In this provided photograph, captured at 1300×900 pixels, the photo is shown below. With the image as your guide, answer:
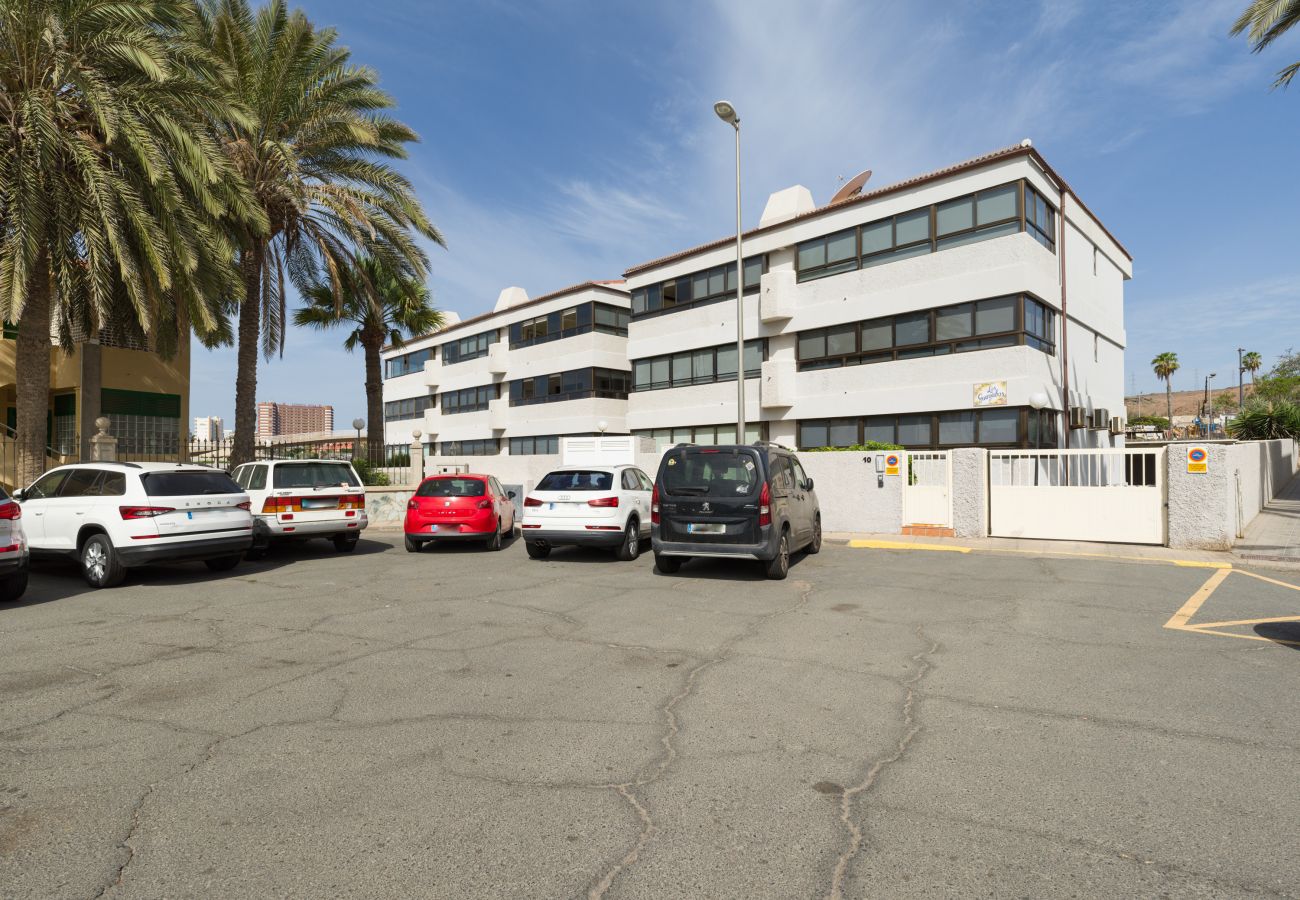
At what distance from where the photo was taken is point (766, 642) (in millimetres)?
6520

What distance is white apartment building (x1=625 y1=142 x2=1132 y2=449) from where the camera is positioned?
66.3ft

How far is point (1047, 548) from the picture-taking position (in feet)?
44.1

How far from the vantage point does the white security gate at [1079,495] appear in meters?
13.4

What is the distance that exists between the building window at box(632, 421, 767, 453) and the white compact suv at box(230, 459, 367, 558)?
45.1 feet

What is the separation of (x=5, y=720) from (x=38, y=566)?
32.1 feet

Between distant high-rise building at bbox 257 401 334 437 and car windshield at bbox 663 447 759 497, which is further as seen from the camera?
distant high-rise building at bbox 257 401 334 437

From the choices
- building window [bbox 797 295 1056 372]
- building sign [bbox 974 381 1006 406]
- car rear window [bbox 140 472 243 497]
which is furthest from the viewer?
building window [bbox 797 295 1056 372]

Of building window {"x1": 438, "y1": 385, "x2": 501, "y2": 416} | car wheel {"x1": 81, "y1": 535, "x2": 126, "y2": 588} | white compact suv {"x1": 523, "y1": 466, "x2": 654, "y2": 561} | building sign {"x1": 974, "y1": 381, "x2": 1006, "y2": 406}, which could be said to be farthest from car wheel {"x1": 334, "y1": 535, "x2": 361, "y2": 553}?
building window {"x1": 438, "y1": 385, "x2": 501, "y2": 416}

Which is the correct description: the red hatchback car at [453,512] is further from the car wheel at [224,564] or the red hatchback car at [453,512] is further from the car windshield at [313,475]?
the car wheel at [224,564]

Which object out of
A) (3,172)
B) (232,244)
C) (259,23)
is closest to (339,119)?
(259,23)

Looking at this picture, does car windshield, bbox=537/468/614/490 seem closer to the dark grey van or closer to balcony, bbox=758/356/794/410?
the dark grey van

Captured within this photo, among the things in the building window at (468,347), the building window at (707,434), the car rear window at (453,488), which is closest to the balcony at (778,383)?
the building window at (707,434)

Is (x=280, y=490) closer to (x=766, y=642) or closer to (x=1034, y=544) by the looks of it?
(x=766, y=642)

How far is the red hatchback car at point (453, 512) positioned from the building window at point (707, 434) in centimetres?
1239
